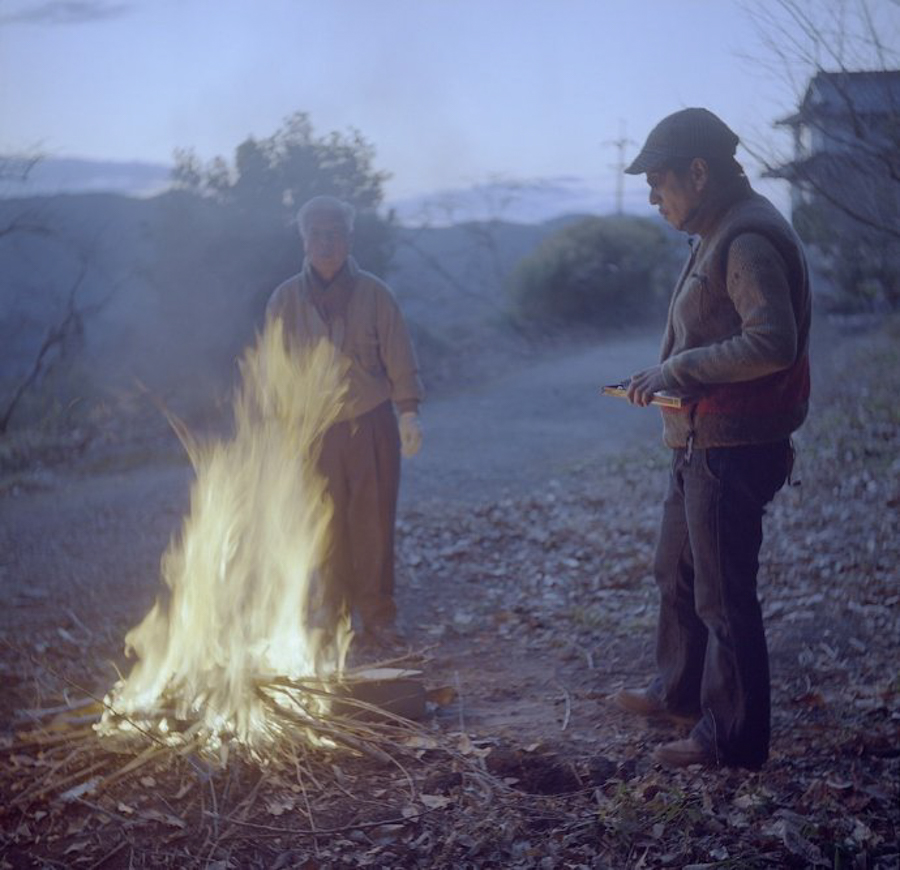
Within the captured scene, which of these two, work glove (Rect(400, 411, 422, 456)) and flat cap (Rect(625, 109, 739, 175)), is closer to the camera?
flat cap (Rect(625, 109, 739, 175))

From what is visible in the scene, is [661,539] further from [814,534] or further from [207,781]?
[814,534]

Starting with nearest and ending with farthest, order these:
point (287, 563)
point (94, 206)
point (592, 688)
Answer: point (287, 563) < point (592, 688) < point (94, 206)

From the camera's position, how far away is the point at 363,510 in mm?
5695

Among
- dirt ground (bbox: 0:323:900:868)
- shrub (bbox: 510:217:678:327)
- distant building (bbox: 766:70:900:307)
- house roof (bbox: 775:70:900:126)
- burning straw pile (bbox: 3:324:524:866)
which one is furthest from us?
shrub (bbox: 510:217:678:327)

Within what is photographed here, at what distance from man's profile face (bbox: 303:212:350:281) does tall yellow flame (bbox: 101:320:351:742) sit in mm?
419

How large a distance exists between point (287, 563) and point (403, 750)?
3.71ft

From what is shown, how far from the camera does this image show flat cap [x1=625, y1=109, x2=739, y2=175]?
3568 mm

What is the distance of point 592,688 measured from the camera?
5.13 m

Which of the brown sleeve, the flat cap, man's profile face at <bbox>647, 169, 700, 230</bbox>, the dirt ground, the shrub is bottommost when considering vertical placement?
the dirt ground

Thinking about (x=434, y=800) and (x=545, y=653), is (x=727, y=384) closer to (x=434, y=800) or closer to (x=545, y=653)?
(x=434, y=800)

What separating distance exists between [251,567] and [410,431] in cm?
132

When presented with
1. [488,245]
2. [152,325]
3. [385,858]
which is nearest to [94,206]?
[152,325]

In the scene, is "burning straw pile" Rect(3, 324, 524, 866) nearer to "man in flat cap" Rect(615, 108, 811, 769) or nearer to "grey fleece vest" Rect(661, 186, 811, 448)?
"man in flat cap" Rect(615, 108, 811, 769)

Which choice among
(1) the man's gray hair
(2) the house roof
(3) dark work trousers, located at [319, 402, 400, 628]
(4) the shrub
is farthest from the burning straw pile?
(4) the shrub
